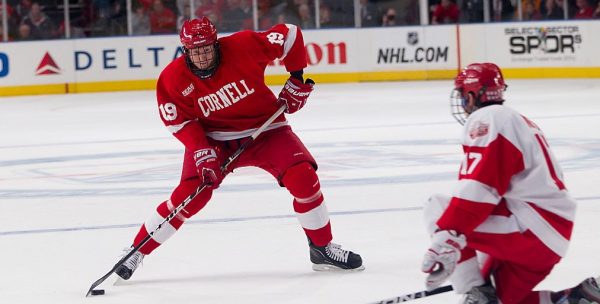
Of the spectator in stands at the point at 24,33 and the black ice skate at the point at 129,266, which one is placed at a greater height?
the black ice skate at the point at 129,266

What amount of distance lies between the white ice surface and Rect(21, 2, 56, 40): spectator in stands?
332 cm

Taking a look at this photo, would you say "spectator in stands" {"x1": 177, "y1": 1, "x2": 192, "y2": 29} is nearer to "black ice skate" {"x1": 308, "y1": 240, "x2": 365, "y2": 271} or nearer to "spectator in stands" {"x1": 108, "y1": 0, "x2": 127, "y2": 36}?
"spectator in stands" {"x1": 108, "y1": 0, "x2": 127, "y2": 36}

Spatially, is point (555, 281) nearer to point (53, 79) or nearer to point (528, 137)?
point (528, 137)

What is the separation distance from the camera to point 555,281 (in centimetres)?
387

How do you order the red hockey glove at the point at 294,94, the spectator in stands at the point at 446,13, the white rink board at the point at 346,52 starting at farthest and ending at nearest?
the spectator in stands at the point at 446,13
the white rink board at the point at 346,52
the red hockey glove at the point at 294,94

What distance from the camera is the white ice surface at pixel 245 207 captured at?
4.09m

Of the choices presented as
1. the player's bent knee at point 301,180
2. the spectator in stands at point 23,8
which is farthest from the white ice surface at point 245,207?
the spectator in stands at point 23,8

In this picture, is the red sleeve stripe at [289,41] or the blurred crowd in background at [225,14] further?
the blurred crowd in background at [225,14]

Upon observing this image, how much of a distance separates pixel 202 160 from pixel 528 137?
161 centimetres

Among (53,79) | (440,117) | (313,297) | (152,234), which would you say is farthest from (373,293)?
(53,79)

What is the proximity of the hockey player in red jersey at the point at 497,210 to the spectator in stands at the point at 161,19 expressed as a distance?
11.5 metres

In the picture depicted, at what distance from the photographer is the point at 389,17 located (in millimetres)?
14383

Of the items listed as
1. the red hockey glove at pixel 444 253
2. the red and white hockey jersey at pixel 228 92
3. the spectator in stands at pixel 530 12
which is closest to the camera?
the red hockey glove at pixel 444 253

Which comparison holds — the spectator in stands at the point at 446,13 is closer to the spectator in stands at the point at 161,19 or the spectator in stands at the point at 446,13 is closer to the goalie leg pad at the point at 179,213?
the spectator in stands at the point at 161,19
